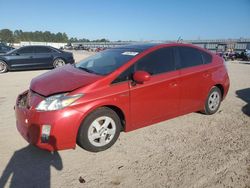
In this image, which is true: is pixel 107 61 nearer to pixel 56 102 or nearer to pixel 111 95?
pixel 111 95

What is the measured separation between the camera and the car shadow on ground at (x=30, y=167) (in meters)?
3.32

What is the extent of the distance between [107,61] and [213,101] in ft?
8.72

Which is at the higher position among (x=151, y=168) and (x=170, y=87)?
(x=170, y=87)

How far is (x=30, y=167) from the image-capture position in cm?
366

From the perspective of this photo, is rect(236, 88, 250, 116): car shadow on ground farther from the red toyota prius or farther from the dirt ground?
the red toyota prius

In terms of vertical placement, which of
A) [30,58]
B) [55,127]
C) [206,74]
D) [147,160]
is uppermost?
[206,74]

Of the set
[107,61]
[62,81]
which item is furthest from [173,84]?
[62,81]

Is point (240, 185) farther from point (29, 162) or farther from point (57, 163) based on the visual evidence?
point (29, 162)

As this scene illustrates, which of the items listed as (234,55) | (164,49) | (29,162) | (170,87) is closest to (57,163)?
(29,162)

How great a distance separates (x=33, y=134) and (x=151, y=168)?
68.7 inches

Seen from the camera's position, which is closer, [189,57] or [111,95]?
[111,95]

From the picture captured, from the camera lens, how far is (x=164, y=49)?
A: 4992 millimetres

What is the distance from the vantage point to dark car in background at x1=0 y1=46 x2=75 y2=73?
13.9 m

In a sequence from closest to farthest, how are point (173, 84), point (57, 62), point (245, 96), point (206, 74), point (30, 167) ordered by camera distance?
point (30, 167), point (173, 84), point (206, 74), point (245, 96), point (57, 62)
